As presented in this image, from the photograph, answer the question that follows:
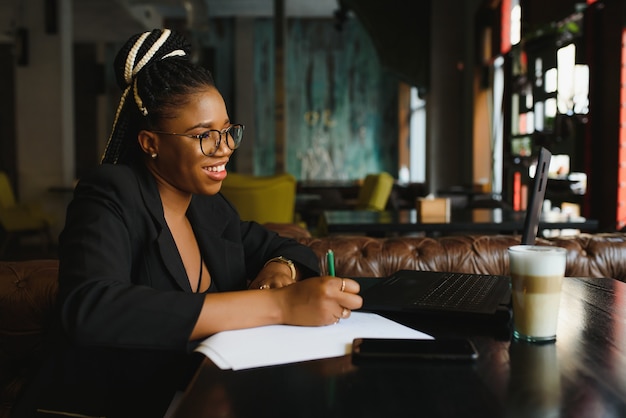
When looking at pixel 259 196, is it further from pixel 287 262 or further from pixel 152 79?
pixel 152 79

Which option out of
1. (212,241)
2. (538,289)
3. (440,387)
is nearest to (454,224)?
(212,241)

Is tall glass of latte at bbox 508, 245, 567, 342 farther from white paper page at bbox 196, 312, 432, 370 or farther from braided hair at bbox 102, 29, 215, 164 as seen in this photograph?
braided hair at bbox 102, 29, 215, 164

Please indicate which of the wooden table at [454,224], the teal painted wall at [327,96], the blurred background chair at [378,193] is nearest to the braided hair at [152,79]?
the wooden table at [454,224]

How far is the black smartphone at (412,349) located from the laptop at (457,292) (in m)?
0.19

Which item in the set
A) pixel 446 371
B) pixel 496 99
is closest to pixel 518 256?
pixel 446 371

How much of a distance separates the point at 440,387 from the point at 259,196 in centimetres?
389

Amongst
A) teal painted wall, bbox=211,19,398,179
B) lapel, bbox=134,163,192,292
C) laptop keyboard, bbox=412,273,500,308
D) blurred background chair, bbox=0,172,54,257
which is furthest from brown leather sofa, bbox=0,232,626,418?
teal painted wall, bbox=211,19,398,179

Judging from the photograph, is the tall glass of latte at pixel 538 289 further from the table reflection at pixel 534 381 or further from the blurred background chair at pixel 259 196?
the blurred background chair at pixel 259 196

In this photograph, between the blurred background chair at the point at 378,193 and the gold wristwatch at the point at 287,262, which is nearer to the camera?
the gold wristwatch at the point at 287,262

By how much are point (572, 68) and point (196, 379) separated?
4.43 m

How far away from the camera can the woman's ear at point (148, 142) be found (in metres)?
1.24

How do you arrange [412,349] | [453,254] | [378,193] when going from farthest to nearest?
[378,193] → [453,254] → [412,349]

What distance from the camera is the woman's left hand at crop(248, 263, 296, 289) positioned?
1244 millimetres

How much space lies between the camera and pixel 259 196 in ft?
14.9
